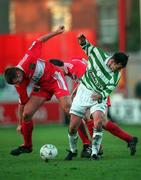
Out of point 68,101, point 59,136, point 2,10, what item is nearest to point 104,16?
point 2,10

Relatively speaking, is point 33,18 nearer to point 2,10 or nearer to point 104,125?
point 2,10

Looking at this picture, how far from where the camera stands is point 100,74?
15719 mm

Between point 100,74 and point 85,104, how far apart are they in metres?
0.53

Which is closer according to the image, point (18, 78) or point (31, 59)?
point (18, 78)

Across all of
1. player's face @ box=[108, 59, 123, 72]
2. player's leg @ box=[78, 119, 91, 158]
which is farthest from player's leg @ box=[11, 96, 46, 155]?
player's face @ box=[108, 59, 123, 72]

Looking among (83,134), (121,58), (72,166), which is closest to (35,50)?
(83,134)

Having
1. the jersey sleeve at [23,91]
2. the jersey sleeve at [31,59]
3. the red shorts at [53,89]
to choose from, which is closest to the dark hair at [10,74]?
the jersey sleeve at [31,59]

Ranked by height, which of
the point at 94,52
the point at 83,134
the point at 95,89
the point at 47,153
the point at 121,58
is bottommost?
the point at 47,153

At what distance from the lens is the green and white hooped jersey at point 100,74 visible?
15672 millimetres

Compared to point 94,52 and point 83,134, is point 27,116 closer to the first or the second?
point 83,134

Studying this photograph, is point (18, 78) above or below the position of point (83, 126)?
above

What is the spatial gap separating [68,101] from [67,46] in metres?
14.1

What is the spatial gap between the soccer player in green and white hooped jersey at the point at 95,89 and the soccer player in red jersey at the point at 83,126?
733 millimetres

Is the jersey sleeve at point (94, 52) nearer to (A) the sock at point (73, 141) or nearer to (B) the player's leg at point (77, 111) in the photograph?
(B) the player's leg at point (77, 111)
